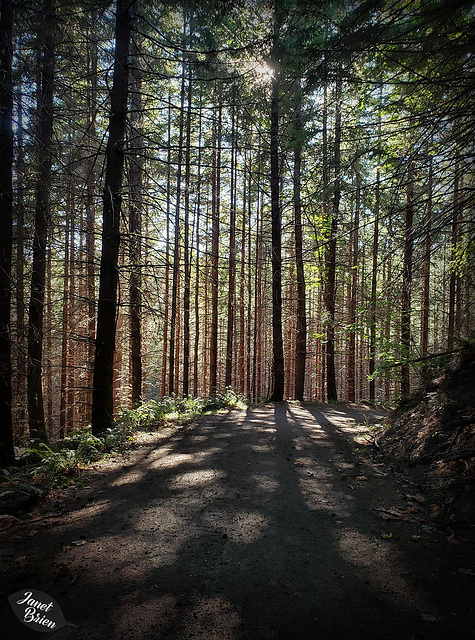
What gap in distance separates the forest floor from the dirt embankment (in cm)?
25

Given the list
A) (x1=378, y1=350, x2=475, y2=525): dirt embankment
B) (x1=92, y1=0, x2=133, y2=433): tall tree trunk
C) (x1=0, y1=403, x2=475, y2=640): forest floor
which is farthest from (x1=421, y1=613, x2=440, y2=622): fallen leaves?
(x1=92, y1=0, x2=133, y2=433): tall tree trunk

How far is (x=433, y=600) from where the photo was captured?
193cm

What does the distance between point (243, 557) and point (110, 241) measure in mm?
5372

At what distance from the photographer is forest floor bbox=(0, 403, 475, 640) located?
179 centimetres

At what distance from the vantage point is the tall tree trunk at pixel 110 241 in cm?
575

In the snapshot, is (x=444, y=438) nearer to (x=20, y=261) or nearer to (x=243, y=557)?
(x=243, y=557)

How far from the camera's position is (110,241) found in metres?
5.85

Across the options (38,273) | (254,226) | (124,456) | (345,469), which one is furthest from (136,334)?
(254,226)

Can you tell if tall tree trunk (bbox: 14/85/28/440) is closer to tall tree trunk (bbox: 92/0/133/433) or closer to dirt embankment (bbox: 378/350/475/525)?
tall tree trunk (bbox: 92/0/133/433)

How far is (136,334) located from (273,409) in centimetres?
531

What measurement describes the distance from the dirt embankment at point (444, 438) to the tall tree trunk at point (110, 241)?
500cm

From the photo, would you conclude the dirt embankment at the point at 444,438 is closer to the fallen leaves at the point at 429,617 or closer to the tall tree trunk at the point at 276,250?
the fallen leaves at the point at 429,617

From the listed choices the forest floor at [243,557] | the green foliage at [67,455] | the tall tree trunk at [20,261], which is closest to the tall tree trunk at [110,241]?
the green foliage at [67,455]

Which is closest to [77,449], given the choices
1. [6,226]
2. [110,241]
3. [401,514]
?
[110,241]
